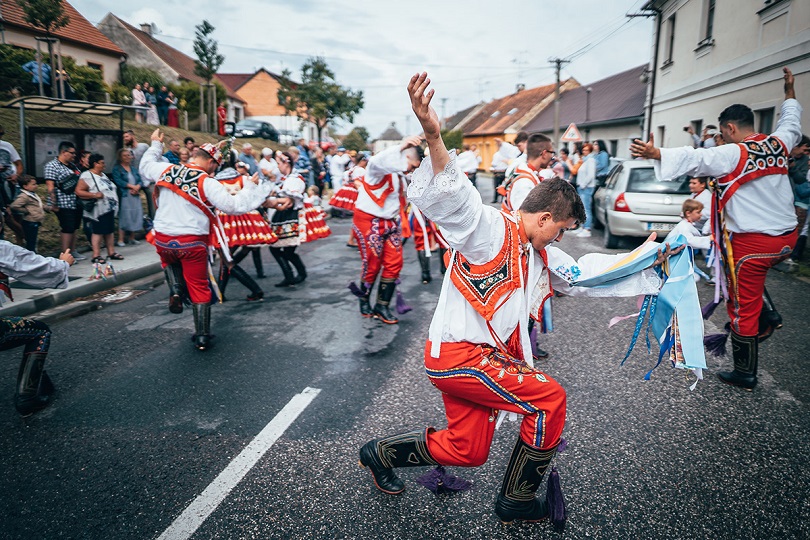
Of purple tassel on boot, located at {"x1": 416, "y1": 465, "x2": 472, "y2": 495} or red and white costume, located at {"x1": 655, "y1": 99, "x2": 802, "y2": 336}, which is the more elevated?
red and white costume, located at {"x1": 655, "y1": 99, "x2": 802, "y2": 336}

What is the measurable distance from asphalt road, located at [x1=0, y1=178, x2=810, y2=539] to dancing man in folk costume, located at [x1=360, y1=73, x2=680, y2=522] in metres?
0.40

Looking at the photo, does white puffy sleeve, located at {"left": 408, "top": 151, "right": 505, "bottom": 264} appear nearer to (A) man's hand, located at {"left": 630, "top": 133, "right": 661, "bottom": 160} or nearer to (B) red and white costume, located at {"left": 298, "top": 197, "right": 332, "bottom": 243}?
(A) man's hand, located at {"left": 630, "top": 133, "right": 661, "bottom": 160}

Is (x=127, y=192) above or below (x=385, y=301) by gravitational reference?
above

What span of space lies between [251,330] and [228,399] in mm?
1777

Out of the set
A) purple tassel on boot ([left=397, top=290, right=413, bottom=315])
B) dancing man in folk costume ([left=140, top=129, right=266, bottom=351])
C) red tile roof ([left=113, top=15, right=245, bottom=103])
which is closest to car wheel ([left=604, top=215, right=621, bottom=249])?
purple tassel on boot ([left=397, top=290, right=413, bottom=315])

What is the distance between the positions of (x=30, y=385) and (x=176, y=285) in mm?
1805

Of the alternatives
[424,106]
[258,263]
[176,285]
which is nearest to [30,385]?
[176,285]

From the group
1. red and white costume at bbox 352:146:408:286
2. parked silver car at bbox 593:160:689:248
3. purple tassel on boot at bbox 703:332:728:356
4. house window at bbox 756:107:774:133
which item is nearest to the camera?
purple tassel on boot at bbox 703:332:728:356

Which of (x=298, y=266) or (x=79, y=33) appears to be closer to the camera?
(x=298, y=266)

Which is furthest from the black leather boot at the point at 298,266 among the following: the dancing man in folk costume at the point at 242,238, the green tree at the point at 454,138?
the green tree at the point at 454,138

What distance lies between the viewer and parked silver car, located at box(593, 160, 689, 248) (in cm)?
928

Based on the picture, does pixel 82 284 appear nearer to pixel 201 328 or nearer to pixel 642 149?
pixel 201 328

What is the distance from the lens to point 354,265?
9.25 meters

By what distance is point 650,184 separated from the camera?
9.65 metres
